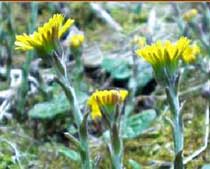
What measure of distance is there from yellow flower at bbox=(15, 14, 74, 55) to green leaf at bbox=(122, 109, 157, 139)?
0.66 meters

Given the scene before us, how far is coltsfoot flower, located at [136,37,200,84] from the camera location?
44.6 inches

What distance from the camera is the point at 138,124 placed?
5.98 feet

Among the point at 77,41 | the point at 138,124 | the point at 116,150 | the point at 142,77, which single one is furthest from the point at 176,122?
the point at 142,77

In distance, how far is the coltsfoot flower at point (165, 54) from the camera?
44.6 inches

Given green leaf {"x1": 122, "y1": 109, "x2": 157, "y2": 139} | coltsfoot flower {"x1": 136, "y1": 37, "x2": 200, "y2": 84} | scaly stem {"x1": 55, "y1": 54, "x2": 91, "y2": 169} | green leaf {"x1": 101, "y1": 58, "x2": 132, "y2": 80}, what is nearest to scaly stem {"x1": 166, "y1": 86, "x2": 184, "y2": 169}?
coltsfoot flower {"x1": 136, "y1": 37, "x2": 200, "y2": 84}

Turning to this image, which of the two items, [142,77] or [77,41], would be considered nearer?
[77,41]

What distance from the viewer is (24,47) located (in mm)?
1175

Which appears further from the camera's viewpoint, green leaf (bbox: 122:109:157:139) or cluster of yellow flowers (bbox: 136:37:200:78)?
green leaf (bbox: 122:109:157:139)

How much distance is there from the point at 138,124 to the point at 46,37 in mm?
730

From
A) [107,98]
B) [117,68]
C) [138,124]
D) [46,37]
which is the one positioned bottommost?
[138,124]

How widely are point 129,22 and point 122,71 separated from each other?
836 mm

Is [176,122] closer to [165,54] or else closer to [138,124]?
[165,54]

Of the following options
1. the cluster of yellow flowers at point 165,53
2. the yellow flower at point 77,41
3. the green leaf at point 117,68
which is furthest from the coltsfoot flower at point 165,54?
the green leaf at point 117,68

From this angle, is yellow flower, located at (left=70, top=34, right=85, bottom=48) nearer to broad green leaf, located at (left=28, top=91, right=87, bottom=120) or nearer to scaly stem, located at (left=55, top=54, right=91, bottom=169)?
broad green leaf, located at (left=28, top=91, right=87, bottom=120)
